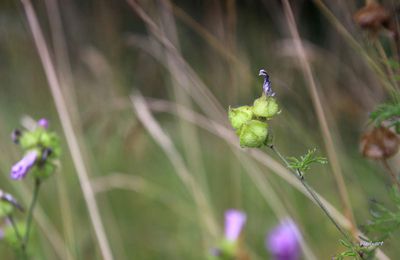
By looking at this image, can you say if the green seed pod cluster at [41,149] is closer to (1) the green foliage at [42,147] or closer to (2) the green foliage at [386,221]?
(1) the green foliage at [42,147]

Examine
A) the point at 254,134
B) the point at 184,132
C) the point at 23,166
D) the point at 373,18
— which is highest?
the point at 184,132

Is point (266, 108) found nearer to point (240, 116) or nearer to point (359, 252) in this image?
point (240, 116)

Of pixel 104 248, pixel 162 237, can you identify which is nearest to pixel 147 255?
pixel 162 237

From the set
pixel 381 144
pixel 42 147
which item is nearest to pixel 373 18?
pixel 381 144

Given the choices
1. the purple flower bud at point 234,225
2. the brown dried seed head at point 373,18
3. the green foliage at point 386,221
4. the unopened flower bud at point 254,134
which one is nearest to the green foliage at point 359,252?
the green foliage at point 386,221

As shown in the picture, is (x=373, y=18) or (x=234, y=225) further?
(x=234, y=225)

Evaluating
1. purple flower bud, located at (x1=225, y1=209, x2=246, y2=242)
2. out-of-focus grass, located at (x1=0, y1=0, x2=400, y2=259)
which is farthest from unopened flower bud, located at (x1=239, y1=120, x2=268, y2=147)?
purple flower bud, located at (x1=225, y1=209, x2=246, y2=242)
